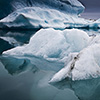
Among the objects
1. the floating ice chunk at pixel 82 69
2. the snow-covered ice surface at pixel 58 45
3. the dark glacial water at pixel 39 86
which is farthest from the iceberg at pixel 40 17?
the floating ice chunk at pixel 82 69

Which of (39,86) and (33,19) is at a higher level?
(39,86)

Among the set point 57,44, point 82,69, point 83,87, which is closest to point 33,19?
point 57,44

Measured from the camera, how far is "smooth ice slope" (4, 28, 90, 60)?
145 inches

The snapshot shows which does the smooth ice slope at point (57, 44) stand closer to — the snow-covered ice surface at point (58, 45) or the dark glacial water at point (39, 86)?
the snow-covered ice surface at point (58, 45)

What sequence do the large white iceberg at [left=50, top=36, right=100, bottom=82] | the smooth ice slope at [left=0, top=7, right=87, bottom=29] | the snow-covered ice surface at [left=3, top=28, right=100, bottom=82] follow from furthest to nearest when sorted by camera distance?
the smooth ice slope at [left=0, top=7, right=87, bottom=29] < the snow-covered ice surface at [left=3, top=28, right=100, bottom=82] < the large white iceberg at [left=50, top=36, right=100, bottom=82]

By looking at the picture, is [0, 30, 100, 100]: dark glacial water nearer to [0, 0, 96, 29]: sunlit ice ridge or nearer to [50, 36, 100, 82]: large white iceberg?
[50, 36, 100, 82]: large white iceberg

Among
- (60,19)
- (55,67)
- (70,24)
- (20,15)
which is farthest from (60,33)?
(70,24)

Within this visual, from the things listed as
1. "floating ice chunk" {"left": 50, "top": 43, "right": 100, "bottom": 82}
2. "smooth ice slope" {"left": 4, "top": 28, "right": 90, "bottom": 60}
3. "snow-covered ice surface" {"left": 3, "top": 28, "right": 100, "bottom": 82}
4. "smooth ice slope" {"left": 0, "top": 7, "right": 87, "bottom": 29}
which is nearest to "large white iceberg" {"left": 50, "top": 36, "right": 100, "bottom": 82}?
"floating ice chunk" {"left": 50, "top": 43, "right": 100, "bottom": 82}

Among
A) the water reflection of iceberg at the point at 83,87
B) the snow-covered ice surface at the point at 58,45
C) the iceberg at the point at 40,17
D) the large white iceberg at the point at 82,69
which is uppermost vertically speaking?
the large white iceberg at the point at 82,69

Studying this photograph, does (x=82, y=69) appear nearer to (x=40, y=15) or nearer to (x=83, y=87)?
(x=83, y=87)

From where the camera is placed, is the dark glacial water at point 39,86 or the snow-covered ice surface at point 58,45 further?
the snow-covered ice surface at point 58,45

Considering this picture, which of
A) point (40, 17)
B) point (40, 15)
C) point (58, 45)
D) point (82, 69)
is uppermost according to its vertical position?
point (82, 69)

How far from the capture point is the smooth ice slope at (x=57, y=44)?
368 centimetres

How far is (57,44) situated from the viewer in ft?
12.2
